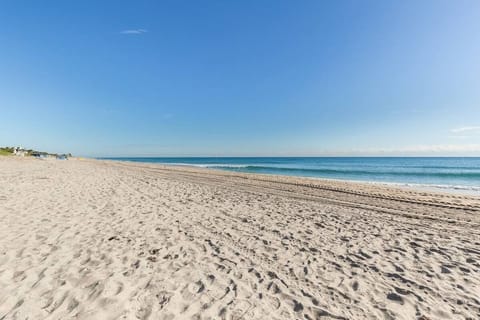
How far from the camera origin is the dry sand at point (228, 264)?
3.21 meters

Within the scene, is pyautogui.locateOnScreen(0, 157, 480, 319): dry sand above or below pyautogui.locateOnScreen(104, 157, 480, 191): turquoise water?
above

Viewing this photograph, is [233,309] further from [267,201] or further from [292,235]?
[267,201]

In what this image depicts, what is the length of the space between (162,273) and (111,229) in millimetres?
2862

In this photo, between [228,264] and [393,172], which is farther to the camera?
[393,172]

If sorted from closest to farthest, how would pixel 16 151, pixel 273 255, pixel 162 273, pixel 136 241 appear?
pixel 162 273, pixel 273 255, pixel 136 241, pixel 16 151

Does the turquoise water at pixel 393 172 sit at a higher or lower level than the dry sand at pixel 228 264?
lower

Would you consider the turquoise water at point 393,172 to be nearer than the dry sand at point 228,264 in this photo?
No

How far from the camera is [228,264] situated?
175 inches

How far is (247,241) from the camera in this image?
560 cm

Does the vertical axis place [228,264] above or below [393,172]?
above

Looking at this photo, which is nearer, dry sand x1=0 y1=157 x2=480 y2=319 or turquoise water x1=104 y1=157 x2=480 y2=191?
dry sand x1=0 y1=157 x2=480 y2=319

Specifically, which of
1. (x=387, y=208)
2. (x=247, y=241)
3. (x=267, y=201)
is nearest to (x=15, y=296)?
(x=247, y=241)

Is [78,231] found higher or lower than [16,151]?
lower

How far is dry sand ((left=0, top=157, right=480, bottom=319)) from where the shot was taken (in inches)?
126
